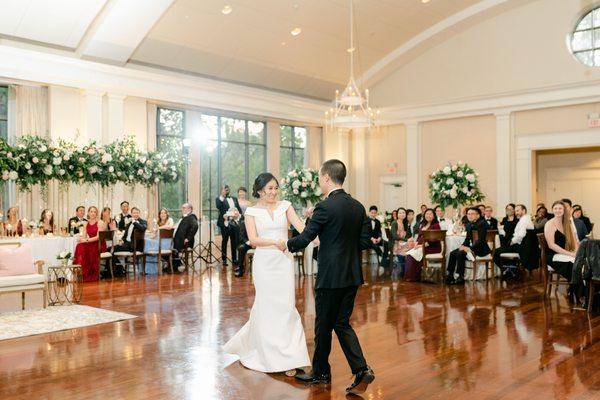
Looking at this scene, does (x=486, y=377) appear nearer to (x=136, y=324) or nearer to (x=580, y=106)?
(x=136, y=324)

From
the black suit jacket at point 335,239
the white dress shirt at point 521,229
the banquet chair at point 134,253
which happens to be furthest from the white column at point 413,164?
the black suit jacket at point 335,239

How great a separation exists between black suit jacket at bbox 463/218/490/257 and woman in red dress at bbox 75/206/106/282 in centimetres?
624

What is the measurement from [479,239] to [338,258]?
6.41m

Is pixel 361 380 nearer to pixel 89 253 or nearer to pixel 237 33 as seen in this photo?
pixel 89 253

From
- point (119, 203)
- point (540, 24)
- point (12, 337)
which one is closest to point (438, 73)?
point (540, 24)

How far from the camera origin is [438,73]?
1553cm

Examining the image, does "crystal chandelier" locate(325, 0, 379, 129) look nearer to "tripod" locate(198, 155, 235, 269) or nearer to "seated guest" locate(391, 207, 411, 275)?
"seated guest" locate(391, 207, 411, 275)

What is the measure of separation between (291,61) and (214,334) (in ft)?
32.1

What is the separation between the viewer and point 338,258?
13.3ft

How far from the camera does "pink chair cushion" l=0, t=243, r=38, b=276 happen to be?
723 centimetres

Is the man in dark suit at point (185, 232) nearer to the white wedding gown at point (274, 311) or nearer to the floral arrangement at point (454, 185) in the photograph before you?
the floral arrangement at point (454, 185)

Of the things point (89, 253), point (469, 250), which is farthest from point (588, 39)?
point (89, 253)

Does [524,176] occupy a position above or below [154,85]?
below

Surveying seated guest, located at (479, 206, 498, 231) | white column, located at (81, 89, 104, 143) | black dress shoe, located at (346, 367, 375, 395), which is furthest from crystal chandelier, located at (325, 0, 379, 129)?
black dress shoe, located at (346, 367, 375, 395)
